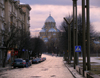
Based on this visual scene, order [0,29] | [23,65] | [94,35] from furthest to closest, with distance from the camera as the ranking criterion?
[94,35]
[0,29]
[23,65]

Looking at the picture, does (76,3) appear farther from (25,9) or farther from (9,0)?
(25,9)

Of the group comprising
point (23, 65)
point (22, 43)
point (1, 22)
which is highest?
point (1, 22)

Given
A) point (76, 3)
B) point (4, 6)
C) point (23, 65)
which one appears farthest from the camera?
point (4, 6)

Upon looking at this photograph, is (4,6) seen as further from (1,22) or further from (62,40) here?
(62,40)

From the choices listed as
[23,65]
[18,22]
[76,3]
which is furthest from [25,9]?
[76,3]

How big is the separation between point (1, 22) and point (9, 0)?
329 inches

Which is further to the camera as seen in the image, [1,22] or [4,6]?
[4,6]

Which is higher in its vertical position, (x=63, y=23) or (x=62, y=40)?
(x=63, y=23)

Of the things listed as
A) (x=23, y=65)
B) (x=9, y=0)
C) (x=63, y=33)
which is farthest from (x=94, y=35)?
(x=23, y=65)

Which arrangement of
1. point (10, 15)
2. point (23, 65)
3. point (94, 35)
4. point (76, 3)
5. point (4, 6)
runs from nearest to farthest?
point (76, 3), point (23, 65), point (4, 6), point (10, 15), point (94, 35)

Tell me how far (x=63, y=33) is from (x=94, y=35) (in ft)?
27.8

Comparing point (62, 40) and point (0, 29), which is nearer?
point (0, 29)

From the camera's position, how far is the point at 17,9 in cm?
6122

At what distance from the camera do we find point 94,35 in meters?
61.1
